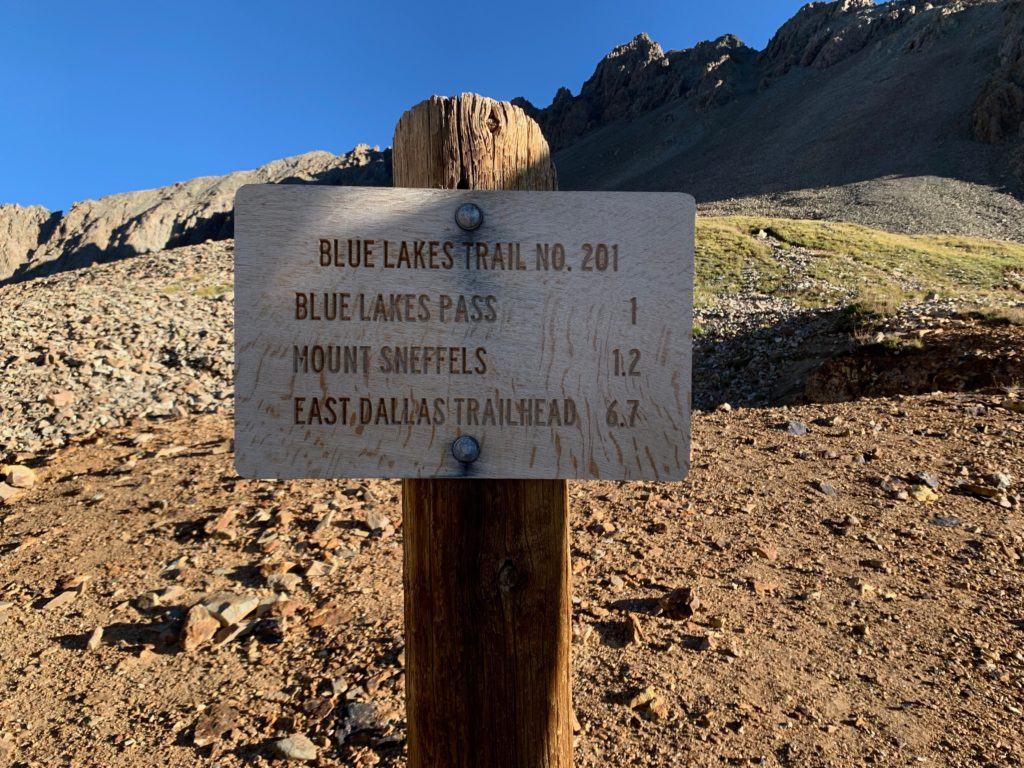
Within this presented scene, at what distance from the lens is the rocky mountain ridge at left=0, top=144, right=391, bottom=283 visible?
98.6 metres

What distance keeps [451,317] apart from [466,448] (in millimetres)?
305

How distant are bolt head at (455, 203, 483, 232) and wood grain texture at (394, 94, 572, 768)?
173 mm

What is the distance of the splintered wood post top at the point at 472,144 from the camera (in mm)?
1695

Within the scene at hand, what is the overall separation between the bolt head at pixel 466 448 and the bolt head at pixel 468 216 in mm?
485

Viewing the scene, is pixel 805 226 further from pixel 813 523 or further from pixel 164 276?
pixel 813 523

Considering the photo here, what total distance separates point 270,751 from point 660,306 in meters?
2.32

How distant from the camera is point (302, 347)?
154 centimetres

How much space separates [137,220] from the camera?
103000 millimetres

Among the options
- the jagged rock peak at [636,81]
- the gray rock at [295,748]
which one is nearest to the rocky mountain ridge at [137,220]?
the jagged rock peak at [636,81]

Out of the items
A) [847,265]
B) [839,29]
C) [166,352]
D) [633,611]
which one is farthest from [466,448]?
[839,29]

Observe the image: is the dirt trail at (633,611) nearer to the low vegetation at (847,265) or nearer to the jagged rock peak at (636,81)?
the low vegetation at (847,265)

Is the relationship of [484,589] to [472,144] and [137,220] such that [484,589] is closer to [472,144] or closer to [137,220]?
[472,144]

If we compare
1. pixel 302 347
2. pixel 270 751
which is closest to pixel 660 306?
pixel 302 347

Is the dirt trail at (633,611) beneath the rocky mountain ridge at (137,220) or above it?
beneath
